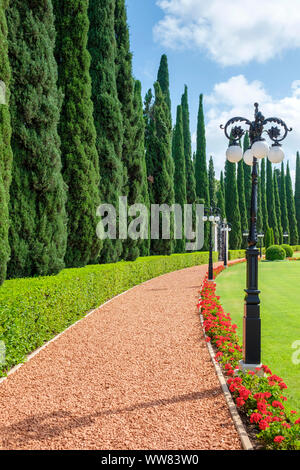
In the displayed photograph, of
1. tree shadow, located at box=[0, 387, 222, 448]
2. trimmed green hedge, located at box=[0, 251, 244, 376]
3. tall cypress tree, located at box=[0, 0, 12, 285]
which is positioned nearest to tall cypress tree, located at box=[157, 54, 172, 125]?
trimmed green hedge, located at box=[0, 251, 244, 376]

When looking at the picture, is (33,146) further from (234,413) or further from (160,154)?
(160,154)

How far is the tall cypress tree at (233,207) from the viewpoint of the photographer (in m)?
45.6

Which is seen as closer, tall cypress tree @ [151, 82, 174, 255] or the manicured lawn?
the manicured lawn

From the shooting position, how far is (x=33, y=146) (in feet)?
28.4

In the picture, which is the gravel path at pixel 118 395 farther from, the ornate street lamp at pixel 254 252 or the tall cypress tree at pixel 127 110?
the tall cypress tree at pixel 127 110

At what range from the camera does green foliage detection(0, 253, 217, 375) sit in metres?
5.66

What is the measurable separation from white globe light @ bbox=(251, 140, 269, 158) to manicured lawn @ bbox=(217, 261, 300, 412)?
11.4ft

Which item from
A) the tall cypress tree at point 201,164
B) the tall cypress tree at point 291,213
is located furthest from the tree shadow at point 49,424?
the tall cypress tree at point 291,213

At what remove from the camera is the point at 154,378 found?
5.41 m

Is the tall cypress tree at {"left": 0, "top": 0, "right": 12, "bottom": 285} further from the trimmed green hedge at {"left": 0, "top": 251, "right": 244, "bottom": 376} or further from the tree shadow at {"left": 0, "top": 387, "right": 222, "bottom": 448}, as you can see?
the tree shadow at {"left": 0, "top": 387, "right": 222, "bottom": 448}

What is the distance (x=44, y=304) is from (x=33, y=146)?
387 cm

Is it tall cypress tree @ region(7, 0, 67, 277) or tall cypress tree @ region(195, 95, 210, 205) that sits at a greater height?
tall cypress tree @ region(195, 95, 210, 205)
